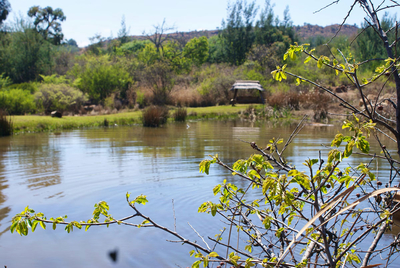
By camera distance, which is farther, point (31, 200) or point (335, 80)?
point (335, 80)

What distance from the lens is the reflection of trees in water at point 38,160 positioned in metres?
7.41

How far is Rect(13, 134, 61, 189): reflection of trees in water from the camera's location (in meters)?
7.41

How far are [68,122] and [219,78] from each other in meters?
17.3

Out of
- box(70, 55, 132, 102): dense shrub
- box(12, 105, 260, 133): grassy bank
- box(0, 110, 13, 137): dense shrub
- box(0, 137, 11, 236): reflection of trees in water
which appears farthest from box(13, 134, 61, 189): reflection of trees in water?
box(70, 55, 132, 102): dense shrub

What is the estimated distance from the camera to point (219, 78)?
110 ft

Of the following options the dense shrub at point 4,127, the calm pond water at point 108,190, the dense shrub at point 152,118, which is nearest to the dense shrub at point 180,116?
the dense shrub at point 152,118

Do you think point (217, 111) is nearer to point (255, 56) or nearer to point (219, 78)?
point (219, 78)

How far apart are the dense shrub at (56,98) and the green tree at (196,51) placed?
27.3 meters

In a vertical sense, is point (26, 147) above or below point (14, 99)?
below

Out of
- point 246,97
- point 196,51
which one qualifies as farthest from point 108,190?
point 196,51

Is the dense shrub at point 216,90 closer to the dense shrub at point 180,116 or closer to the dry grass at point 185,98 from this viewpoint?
the dry grass at point 185,98

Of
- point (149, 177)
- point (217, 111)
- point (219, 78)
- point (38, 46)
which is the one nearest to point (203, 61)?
point (219, 78)

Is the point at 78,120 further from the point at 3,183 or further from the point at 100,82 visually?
the point at 3,183

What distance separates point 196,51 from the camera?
172ft
